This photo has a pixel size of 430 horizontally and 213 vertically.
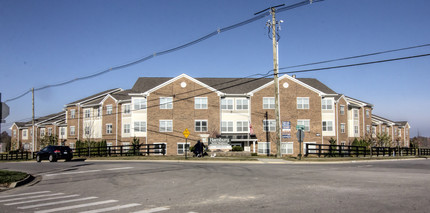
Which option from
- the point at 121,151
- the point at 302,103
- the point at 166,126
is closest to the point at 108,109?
the point at 166,126

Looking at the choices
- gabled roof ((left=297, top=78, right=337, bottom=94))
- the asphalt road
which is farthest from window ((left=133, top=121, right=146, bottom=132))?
the asphalt road

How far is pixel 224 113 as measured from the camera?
46.4m

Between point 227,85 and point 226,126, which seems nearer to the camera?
point 226,126

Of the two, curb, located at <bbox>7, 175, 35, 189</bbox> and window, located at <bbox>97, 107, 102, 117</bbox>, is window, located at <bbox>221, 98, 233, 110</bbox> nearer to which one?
window, located at <bbox>97, 107, 102, 117</bbox>

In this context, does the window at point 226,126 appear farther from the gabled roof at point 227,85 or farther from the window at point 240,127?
the gabled roof at point 227,85

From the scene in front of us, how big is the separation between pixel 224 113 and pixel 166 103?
7.25 m

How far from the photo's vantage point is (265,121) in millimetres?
46594

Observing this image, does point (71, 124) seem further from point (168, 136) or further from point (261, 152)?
point (261, 152)

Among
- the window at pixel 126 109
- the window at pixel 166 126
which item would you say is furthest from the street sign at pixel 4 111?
the window at pixel 126 109

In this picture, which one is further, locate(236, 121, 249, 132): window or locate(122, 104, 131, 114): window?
locate(122, 104, 131, 114): window

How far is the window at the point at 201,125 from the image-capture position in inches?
1786

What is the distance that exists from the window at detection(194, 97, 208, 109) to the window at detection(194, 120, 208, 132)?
67.4 inches

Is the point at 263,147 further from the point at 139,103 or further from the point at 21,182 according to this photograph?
the point at 21,182

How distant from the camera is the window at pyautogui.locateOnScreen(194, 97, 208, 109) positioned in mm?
45594
